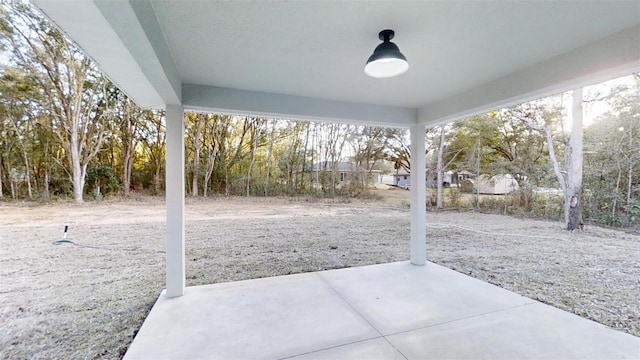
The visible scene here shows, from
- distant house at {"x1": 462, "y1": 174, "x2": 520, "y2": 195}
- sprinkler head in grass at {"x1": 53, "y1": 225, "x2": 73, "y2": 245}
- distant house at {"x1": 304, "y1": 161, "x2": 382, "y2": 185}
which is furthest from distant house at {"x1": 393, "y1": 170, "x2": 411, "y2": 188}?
sprinkler head in grass at {"x1": 53, "y1": 225, "x2": 73, "y2": 245}

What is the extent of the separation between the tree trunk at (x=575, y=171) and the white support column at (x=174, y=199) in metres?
7.66

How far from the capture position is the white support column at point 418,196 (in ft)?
13.7

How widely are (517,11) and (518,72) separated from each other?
1269 mm

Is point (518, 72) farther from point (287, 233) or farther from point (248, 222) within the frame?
point (248, 222)

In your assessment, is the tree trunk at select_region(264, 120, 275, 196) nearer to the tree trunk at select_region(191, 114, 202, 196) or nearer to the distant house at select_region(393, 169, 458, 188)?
the tree trunk at select_region(191, 114, 202, 196)

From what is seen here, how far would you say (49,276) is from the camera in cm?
339

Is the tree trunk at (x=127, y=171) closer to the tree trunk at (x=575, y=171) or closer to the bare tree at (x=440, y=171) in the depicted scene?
the bare tree at (x=440, y=171)

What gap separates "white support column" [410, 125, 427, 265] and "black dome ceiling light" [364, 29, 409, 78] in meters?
2.46

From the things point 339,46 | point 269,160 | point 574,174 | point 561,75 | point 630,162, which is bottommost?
point 574,174

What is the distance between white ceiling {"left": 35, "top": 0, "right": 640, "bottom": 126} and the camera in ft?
5.11

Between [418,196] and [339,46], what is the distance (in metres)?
2.87

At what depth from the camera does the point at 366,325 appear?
2.44 metres

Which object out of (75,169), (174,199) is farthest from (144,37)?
(75,169)

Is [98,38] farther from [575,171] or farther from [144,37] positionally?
[575,171]
